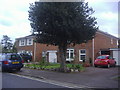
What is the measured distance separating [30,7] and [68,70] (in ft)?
22.6

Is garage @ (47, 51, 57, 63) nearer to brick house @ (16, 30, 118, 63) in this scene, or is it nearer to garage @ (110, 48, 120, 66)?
brick house @ (16, 30, 118, 63)

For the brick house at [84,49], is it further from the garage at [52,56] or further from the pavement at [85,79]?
the pavement at [85,79]

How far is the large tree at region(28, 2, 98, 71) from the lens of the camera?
1322cm

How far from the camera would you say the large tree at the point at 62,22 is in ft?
43.4

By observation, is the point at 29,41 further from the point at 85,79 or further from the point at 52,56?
the point at 85,79

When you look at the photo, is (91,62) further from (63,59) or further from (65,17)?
(65,17)

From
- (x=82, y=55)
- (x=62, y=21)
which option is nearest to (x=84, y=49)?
(x=82, y=55)

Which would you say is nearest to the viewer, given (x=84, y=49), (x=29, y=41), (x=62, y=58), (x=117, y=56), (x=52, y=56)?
(x=62, y=58)

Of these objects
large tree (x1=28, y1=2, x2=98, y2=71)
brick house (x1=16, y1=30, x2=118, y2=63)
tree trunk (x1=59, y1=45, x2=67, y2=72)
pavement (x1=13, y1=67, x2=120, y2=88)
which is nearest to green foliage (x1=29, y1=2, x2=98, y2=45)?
large tree (x1=28, y1=2, x2=98, y2=71)

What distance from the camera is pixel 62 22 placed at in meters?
13.3

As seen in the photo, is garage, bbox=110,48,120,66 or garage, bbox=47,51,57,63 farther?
garage, bbox=47,51,57,63

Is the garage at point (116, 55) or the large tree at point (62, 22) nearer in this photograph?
the large tree at point (62, 22)

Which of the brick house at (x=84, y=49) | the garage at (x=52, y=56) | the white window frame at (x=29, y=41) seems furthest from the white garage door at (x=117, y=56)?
the white window frame at (x=29, y=41)

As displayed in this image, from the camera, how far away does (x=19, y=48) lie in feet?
127
